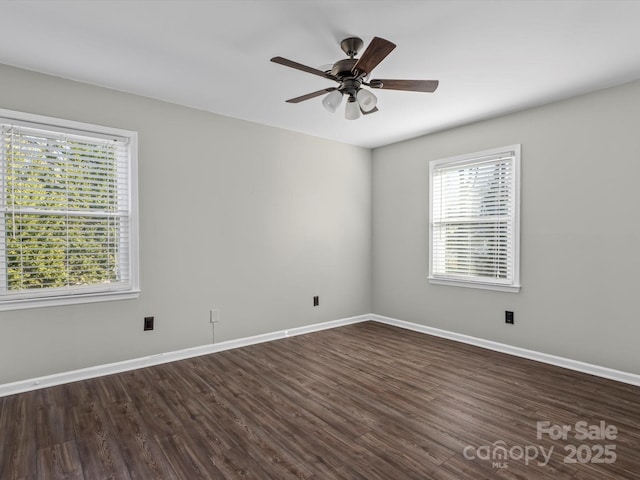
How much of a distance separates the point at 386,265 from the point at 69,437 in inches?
153

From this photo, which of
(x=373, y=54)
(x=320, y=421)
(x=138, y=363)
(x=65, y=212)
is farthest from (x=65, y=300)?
(x=373, y=54)

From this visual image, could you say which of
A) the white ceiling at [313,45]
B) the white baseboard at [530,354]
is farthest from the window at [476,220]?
the white ceiling at [313,45]

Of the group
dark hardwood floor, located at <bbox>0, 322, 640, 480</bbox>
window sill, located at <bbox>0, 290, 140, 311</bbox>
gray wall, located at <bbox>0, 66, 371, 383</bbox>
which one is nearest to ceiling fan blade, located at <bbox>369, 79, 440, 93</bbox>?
gray wall, located at <bbox>0, 66, 371, 383</bbox>

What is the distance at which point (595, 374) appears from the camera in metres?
3.15

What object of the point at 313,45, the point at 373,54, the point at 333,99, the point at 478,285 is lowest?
the point at 478,285

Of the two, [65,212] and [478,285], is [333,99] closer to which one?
[65,212]

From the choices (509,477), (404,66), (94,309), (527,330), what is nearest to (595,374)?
(527,330)

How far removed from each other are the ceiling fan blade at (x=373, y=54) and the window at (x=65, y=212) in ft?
7.24

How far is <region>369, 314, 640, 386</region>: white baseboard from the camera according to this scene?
119 inches

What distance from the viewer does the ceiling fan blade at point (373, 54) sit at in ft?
6.32

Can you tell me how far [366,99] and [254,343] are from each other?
112 inches

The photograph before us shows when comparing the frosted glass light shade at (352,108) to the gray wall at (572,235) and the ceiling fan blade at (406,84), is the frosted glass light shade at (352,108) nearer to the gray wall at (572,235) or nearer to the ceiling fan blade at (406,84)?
the ceiling fan blade at (406,84)

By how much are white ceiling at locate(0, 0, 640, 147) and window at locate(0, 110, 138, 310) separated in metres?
0.51

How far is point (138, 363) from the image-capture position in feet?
10.8
